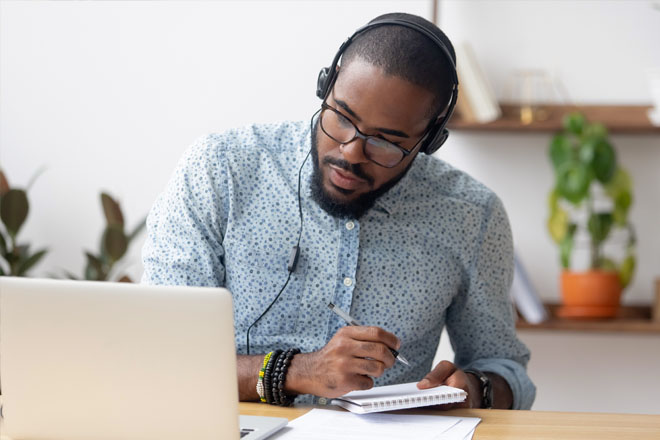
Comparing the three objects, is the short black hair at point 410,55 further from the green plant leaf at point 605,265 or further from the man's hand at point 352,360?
the green plant leaf at point 605,265

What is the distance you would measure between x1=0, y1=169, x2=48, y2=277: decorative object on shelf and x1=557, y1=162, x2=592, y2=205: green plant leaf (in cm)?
162

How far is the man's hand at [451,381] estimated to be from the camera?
4.21 ft

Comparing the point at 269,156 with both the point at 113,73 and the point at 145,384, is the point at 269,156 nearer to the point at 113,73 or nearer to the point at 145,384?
the point at 145,384

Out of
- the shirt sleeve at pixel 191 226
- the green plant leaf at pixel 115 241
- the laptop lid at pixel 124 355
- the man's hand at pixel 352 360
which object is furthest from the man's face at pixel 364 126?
the green plant leaf at pixel 115 241

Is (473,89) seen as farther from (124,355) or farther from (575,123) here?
(124,355)

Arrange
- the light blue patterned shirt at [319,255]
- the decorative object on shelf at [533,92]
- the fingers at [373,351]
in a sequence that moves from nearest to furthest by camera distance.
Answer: the fingers at [373,351], the light blue patterned shirt at [319,255], the decorative object on shelf at [533,92]

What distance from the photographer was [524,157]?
2.66 meters

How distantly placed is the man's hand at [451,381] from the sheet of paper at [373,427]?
9 centimetres

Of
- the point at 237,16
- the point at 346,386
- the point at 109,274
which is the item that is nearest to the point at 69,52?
the point at 237,16

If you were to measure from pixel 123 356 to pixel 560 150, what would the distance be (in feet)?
6.23

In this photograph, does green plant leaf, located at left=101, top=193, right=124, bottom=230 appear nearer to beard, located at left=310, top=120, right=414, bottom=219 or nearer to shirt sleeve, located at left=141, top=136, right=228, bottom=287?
shirt sleeve, located at left=141, top=136, right=228, bottom=287

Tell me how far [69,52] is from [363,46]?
1.49 metres

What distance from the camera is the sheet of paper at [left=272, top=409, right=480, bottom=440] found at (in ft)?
3.51

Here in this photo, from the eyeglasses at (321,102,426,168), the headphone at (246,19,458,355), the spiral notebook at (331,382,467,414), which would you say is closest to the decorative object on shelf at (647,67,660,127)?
the headphone at (246,19,458,355)
